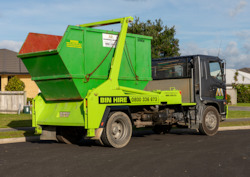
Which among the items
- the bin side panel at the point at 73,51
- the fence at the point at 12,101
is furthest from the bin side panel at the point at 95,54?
the fence at the point at 12,101

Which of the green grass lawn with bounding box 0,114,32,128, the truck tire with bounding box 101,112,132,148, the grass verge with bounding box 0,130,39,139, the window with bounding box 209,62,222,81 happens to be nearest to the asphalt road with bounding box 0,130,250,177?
the truck tire with bounding box 101,112,132,148

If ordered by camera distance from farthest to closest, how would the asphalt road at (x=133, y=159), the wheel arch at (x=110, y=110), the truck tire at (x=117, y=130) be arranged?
the truck tire at (x=117, y=130) < the wheel arch at (x=110, y=110) < the asphalt road at (x=133, y=159)

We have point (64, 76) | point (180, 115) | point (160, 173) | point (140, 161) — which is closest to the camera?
point (160, 173)

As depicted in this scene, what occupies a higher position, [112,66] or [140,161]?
[112,66]

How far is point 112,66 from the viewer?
11117 millimetres

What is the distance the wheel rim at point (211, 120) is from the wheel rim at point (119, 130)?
4197 mm

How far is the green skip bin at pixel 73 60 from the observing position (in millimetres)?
10234

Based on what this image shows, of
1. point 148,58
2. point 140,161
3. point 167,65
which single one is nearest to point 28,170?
point 140,161

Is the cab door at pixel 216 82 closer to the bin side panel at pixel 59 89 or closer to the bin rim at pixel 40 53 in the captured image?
the bin side panel at pixel 59 89

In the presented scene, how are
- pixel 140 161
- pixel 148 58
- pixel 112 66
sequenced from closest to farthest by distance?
pixel 140 161 → pixel 112 66 → pixel 148 58

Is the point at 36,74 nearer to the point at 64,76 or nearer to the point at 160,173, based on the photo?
the point at 64,76

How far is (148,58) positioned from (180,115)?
2.51 m

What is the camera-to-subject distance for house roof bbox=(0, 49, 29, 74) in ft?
115

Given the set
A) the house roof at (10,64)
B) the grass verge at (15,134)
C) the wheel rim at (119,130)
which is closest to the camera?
the wheel rim at (119,130)
